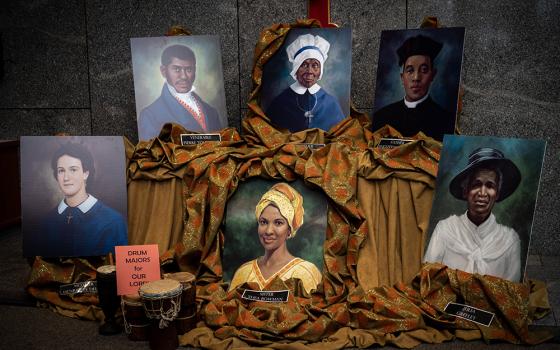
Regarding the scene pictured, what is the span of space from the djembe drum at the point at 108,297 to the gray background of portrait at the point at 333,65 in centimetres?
126

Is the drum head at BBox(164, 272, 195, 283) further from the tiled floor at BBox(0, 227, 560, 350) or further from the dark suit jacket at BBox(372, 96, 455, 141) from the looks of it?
the dark suit jacket at BBox(372, 96, 455, 141)

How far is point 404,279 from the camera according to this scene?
7.75 feet

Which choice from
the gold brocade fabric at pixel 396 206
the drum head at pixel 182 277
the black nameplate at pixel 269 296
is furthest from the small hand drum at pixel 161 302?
the gold brocade fabric at pixel 396 206

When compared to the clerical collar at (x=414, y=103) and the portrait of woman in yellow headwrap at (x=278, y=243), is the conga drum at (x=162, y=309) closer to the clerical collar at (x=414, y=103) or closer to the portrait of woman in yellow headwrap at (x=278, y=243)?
the portrait of woman in yellow headwrap at (x=278, y=243)

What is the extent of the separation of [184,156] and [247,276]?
2.15 ft

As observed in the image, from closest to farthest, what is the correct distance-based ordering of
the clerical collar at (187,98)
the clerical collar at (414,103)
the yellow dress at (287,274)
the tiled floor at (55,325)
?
the tiled floor at (55,325)
the yellow dress at (287,274)
the clerical collar at (414,103)
the clerical collar at (187,98)

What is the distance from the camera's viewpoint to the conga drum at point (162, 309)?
197cm

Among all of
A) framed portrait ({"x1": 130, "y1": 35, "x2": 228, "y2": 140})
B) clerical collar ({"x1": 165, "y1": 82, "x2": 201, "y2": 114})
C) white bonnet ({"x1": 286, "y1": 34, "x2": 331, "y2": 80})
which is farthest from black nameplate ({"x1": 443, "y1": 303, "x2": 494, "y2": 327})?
clerical collar ({"x1": 165, "y1": 82, "x2": 201, "y2": 114})

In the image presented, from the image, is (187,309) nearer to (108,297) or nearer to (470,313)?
(108,297)

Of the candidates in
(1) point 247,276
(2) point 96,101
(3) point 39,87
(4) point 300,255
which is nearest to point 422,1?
(4) point 300,255

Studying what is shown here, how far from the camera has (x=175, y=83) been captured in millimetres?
2859

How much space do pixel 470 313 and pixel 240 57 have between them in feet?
6.38

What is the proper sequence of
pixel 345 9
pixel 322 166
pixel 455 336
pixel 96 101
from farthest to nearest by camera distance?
pixel 96 101 < pixel 345 9 < pixel 322 166 < pixel 455 336

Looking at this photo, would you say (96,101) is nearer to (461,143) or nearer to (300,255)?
(300,255)
